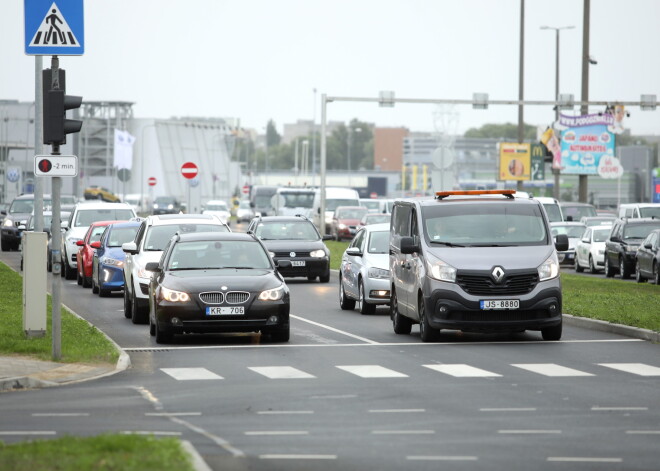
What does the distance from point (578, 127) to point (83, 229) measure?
3641 cm

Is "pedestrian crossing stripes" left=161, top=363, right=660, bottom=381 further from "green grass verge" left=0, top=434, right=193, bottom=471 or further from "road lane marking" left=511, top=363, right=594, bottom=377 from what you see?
"green grass verge" left=0, top=434, right=193, bottom=471

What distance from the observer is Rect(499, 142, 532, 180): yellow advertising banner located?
87.2 meters

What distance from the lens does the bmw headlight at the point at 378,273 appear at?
2577 centimetres

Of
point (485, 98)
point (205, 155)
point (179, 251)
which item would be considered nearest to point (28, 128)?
point (205, 155)

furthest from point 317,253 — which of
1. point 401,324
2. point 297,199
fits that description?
point 297,199

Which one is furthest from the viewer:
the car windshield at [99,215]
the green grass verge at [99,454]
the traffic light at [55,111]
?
the car windshield at [99,215]

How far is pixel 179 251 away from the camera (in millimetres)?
21094

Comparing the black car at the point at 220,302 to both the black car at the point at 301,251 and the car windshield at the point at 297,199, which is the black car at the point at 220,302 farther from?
the car windshield at the point at 297,199

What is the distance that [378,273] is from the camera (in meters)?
25.8

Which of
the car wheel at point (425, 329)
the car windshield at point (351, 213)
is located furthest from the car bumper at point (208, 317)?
the car windshield at point (351, 213)

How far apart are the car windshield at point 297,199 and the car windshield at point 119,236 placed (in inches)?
2082

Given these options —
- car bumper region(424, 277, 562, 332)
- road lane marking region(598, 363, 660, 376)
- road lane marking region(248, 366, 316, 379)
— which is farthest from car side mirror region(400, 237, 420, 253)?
road lane marking region(248, 366, 316, 379)

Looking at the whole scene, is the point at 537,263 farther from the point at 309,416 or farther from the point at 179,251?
the point at 309,416

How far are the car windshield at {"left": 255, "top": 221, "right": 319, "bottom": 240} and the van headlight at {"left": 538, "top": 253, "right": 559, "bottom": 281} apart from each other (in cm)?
1766
